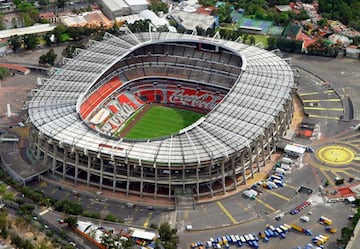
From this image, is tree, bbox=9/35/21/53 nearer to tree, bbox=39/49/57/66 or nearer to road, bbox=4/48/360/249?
tree, bbox=39/49/57/66

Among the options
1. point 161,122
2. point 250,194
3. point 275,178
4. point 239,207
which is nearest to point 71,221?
point 239,207

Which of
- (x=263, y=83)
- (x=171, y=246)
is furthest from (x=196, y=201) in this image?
(x=263, y=83)

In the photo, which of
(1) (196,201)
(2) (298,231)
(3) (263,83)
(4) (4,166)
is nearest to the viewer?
(2) (298,231)

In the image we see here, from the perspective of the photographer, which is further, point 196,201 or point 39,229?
point 196,201

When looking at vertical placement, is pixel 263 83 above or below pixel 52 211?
above

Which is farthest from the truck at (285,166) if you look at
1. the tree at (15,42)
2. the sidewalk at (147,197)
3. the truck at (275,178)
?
the tree at (15,42)

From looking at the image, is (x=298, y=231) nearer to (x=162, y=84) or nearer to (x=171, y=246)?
(x=171, y=246)

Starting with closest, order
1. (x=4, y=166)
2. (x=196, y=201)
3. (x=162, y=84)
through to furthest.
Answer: (x=196, y=201), (x=4, y=166), (x=162, y=84)
